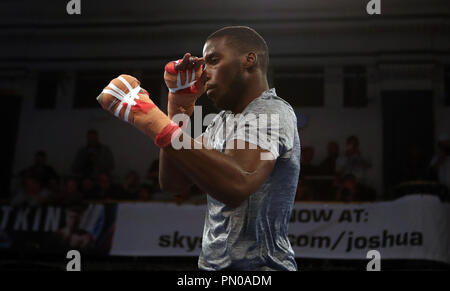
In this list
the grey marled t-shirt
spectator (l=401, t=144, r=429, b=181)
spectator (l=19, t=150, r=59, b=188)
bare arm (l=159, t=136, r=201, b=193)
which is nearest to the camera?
the grey marled t-shirt

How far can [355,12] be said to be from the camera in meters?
10.3

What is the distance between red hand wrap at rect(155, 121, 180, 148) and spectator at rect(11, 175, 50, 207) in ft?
21.5

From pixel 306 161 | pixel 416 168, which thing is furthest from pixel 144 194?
pixel 416 168

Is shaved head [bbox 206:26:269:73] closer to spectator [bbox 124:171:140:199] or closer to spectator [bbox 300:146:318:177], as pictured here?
spectator [bbox 124:171:140:199]

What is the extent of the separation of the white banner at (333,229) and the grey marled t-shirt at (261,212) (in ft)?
15.4

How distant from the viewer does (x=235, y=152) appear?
1798mm

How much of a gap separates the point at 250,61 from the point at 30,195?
676cm

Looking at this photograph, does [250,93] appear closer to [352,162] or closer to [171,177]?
[171,177]

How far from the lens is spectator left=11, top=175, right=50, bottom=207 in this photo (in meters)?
7.89

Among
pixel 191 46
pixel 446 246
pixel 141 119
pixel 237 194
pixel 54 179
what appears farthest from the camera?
pixel 191 46

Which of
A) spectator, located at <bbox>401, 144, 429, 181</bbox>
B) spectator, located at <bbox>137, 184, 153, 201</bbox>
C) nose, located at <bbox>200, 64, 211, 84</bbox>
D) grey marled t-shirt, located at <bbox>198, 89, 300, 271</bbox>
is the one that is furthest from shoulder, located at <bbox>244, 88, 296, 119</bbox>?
spectator, located at <bbox>401, 144, 429, 181</bbox>
